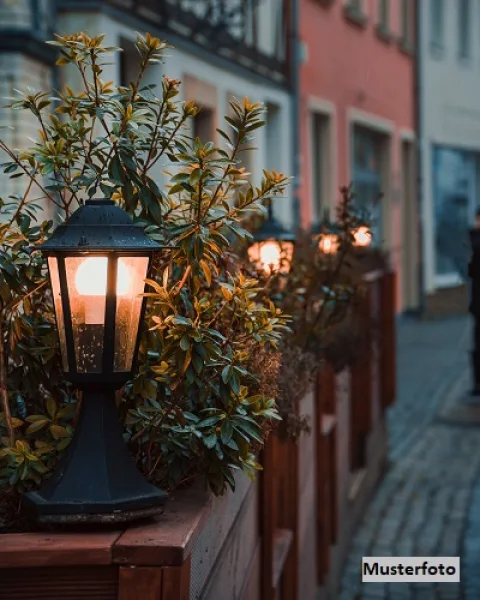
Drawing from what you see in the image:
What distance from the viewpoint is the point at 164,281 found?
3316mm

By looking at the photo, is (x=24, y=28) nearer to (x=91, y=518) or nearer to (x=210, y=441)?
(x=210, y=441)

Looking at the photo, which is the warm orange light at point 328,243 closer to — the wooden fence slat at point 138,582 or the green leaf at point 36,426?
the green leaf at point 36,426

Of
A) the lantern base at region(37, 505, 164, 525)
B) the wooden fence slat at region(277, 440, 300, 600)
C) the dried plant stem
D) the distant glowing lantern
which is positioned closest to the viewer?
the lantern base at region(37, 505, 164, 525)

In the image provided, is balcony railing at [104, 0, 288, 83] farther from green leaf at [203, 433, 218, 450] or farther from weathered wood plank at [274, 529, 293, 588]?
green leaf at [203, 433, 218, 450]

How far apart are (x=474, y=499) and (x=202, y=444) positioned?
636 centimetres

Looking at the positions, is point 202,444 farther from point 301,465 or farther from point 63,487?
point 301,465

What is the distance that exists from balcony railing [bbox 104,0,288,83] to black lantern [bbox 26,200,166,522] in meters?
9.00

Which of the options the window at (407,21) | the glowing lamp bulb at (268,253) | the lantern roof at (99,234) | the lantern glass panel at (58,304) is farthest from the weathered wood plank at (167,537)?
the window at (407,21)

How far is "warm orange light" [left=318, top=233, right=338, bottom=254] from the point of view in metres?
6.59

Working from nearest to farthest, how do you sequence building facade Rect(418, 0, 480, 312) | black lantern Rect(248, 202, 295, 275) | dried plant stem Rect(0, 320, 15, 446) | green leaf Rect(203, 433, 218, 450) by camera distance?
green leaf Rect(203, 433, 218, 450), dried plant stem Rect(0, 320, 15, 446), black lantern Rect(248, 202, 295, 275), building facade Rect(418, 0, 480, 312)

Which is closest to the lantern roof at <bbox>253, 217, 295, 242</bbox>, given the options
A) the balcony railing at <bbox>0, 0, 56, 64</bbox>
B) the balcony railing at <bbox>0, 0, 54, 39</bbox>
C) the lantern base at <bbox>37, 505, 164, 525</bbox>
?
the lantern base at <bbox>37, 505, 164, 525</bbox>

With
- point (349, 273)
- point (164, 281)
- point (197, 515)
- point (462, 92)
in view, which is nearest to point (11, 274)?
point (164, 281)

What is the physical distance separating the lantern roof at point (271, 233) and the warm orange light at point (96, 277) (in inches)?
114

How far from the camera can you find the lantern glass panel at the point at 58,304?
3.20 meters
